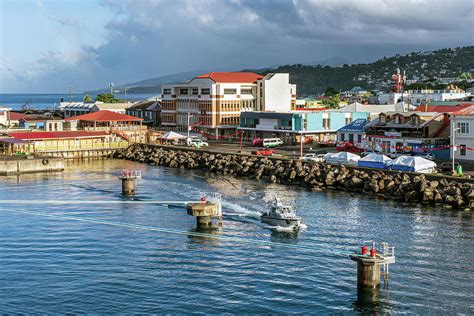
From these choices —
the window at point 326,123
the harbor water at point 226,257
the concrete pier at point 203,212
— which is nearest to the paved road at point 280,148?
the window at point 326,123

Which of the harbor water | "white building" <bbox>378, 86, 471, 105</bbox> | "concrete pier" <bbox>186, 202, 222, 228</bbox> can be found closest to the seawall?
the harbor water

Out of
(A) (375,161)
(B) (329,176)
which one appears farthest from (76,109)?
(A) (375,161)

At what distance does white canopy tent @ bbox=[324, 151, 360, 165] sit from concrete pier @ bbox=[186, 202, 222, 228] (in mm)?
27366

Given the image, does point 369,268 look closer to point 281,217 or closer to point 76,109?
point 281,217

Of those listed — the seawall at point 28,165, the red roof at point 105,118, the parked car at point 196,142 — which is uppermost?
the red roof at point 105,118

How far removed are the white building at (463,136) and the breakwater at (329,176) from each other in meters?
10.8

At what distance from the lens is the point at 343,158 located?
75875 millimetres

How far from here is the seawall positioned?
84188 millimetres

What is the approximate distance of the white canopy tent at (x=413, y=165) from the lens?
6775 centimetres

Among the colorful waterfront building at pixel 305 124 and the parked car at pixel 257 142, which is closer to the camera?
the parked car at pixel 257 142

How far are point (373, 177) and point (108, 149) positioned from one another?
52.1 metres

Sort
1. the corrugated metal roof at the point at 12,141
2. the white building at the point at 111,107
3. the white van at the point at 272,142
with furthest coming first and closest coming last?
the white building at the point at 111,107
the white van at the point at 272,142
the corrugated metal roof at the point at 12,141

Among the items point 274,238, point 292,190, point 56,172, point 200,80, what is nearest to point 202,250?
point 274,238

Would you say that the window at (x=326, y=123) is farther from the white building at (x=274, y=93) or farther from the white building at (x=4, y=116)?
the white building at (x=4, y=116)
